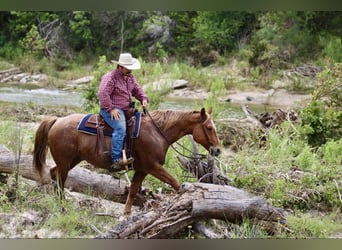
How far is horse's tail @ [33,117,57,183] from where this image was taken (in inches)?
198

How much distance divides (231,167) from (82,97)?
178cm

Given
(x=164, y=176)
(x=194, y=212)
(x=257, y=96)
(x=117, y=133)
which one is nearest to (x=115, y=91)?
(x=117, y=133)

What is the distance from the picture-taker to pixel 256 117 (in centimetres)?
659

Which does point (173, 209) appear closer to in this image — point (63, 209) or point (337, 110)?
point (63, 209)

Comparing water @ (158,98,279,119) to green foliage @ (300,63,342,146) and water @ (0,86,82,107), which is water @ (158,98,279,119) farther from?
water @ (0,86,82,107)

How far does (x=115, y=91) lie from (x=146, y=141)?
0.48 metres

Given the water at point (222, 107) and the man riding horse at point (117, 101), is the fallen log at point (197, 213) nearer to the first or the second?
the man riding horse at point (117, 101)

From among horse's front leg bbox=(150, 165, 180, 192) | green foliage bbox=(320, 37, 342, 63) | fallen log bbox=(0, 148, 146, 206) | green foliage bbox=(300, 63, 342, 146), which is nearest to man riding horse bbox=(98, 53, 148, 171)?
horse's front leg bbox=(150, 165, 180, 192)

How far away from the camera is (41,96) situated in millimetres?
6141

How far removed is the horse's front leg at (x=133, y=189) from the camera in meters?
4.98

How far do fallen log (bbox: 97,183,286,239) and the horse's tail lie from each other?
0.89m

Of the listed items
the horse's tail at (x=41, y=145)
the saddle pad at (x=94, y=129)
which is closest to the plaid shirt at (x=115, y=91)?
the saddle pad at (x=94, y=129)

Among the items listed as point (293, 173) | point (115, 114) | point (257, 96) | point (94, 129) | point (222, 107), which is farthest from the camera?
point (257, 96)

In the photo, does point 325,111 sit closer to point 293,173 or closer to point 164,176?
point 293,173
